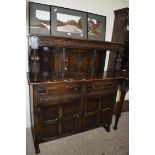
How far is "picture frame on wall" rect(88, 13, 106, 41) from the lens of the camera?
2477 mm

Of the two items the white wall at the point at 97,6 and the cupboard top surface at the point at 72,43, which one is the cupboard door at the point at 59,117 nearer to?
the white wall at the point at 97,6

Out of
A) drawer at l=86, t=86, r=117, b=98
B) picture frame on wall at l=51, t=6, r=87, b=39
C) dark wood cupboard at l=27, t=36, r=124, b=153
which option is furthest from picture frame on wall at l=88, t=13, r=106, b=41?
drawer at l=86, t=86, r=117, b=98

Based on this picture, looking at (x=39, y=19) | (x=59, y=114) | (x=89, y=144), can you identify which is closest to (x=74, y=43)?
(x=39, y=19)

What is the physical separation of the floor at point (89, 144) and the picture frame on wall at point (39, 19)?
153 cm

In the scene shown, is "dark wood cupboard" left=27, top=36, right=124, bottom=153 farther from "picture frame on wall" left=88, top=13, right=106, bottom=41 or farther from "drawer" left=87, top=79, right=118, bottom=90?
"picture frame on wall" left=88, top=13, right=106, bottom=41

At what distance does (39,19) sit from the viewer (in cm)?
205

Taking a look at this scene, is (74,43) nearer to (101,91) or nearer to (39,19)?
(39,19)

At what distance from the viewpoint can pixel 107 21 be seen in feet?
8.79

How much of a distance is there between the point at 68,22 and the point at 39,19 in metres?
0.44

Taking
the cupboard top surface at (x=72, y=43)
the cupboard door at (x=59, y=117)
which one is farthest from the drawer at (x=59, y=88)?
the cupboard top surface at (x=72, y=43)

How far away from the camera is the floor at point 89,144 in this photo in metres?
2.04
